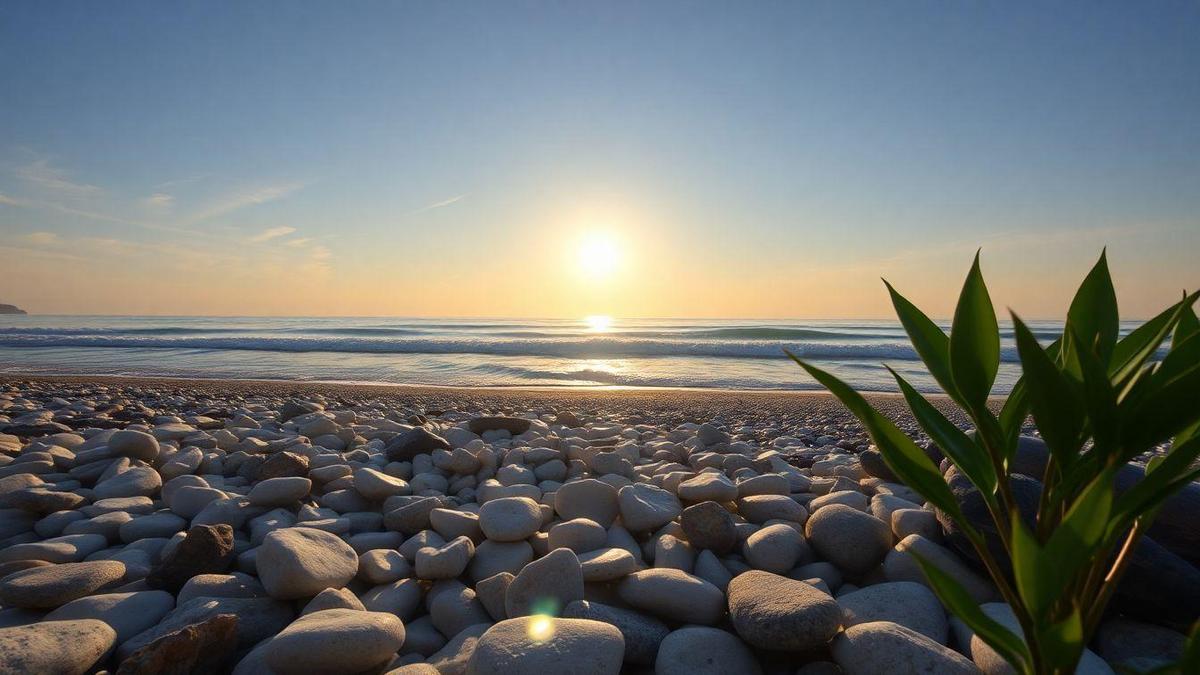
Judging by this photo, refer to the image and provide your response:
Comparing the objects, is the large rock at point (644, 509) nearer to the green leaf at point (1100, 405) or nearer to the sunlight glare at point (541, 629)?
the sunlight glare at point (541, 629)

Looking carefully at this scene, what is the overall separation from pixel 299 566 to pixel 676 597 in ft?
3.61

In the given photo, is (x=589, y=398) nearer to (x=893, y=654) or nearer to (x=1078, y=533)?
(x=893, y=654)

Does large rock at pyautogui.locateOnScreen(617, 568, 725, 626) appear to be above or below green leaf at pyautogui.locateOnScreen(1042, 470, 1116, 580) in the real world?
below

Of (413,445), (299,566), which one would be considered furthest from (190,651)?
(413,445)

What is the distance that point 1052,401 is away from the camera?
63cm

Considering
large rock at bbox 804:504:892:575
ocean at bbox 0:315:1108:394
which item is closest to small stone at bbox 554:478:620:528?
large rock at bbox 804:504:892:575

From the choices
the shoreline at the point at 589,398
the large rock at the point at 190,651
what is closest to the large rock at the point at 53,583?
the large rock at the point at 190,651

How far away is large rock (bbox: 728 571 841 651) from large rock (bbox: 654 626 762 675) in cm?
4

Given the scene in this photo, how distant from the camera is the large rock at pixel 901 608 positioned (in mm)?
1591

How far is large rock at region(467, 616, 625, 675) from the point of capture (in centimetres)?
132

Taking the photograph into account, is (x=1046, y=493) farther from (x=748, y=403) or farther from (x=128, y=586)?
(x=748, y=403)

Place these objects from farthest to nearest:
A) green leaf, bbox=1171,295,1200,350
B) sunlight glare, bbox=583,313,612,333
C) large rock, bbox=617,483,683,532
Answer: sunlight glare, bbox=583,313,612,333 → large rock, bbox=617,483,683,532 → green leaf, bbox=1171,295,1200,350

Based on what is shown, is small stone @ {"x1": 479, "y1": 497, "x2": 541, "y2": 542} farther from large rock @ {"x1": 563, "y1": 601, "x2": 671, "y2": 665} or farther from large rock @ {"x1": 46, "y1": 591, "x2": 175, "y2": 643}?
large rock @ {"x1": 46, "y1": 591, "x2": 175, "y2": 643}

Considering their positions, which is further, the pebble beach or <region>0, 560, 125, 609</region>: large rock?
<region>0, 560, 125, 609</region>: large rock
